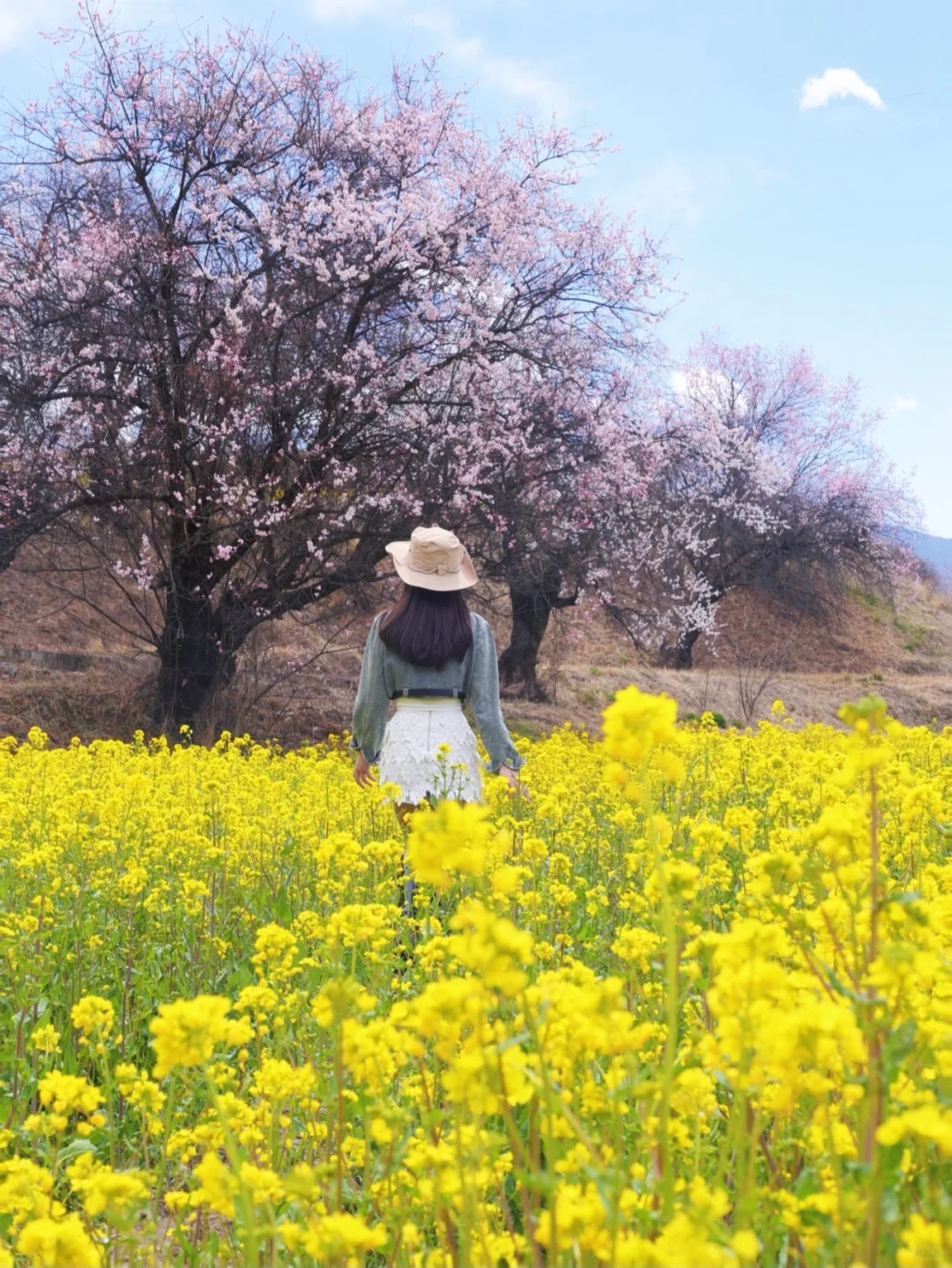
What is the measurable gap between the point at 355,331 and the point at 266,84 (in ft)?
10.4

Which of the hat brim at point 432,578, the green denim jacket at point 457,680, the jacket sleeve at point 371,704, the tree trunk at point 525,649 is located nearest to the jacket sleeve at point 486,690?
the green denim jacket at point 457,680

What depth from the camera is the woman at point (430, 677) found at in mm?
4934

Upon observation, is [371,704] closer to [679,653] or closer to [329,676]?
[329,676]

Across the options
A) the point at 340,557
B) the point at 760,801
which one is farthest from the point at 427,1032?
the point at 340,557

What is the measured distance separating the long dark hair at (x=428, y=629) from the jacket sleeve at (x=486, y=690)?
0.06m

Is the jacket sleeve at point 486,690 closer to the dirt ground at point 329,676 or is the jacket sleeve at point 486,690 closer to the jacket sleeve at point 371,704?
the jacket sleeve at point 371,704

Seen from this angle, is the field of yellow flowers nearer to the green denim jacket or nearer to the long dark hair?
the green denim jacket

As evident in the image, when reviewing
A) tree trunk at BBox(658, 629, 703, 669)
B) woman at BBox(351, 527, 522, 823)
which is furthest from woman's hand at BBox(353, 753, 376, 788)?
tree trunk at BBox(658, 629, 703, 669)

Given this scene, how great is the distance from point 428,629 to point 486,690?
0.41m

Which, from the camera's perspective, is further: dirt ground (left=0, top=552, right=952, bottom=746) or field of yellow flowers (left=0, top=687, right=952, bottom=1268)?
dirt ground (left=0, top=552, right=952, bottom=746)

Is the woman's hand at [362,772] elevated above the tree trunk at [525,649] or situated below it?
below

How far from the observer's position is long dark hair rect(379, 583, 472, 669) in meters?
4.96

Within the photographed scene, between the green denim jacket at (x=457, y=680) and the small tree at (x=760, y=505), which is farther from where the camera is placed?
the small tree at (x=760, y=505)

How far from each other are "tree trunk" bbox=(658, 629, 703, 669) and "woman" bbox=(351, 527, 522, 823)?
2060 centimetres
